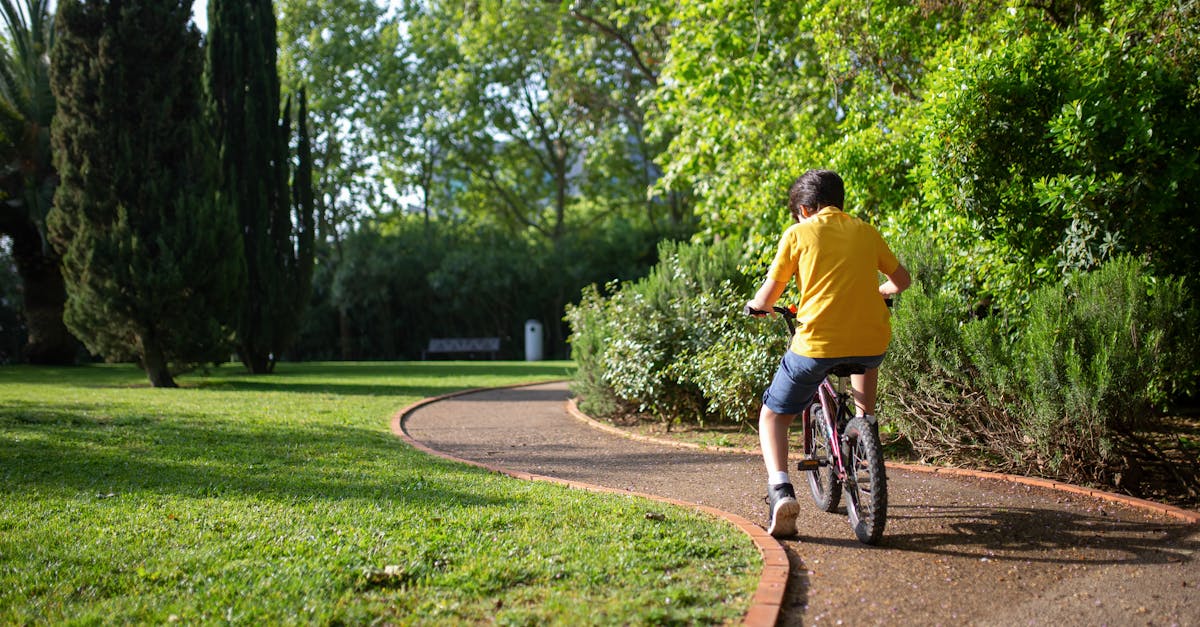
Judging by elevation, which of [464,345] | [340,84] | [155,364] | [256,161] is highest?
[340,84]

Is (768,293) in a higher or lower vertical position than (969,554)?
higher

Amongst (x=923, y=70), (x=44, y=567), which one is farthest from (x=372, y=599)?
(x=923, y=70)

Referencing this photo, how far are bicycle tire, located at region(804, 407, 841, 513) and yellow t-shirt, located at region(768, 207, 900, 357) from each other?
64 centimetres

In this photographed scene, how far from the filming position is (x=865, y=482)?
421 centimetres

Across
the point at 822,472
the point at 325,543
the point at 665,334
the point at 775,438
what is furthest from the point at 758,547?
the point at 665,334

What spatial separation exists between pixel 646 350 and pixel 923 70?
4.52 m

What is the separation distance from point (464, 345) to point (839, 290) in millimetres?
29470

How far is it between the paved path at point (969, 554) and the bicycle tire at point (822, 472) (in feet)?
0.31

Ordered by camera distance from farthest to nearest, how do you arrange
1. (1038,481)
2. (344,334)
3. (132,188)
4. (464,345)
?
(344,334)
(464,345)
(132,188)
(1038,481)

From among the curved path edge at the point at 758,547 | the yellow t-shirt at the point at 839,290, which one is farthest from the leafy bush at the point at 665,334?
the yellow t-shirt at the point at 839,290

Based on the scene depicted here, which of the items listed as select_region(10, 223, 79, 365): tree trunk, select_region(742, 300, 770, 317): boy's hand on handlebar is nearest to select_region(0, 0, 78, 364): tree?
select_region(10, 223, 79, 365): tree trunk

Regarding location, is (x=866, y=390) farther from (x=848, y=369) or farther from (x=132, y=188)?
(x=132, y=188)

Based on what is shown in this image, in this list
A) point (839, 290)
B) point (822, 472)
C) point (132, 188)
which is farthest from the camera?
point (132, 188)

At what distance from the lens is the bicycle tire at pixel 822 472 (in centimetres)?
466
